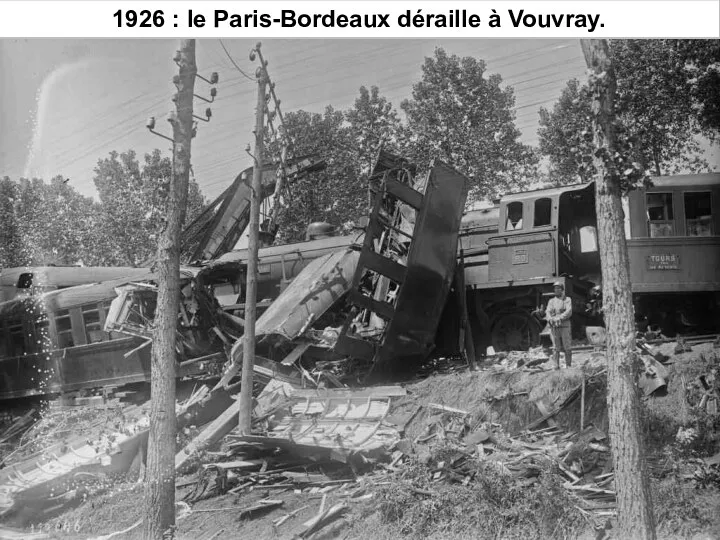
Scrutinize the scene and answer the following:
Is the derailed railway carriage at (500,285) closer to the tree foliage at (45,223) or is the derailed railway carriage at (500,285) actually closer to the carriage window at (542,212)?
the carriage window at (542,212)

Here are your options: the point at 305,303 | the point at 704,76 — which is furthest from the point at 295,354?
the point at 704,76

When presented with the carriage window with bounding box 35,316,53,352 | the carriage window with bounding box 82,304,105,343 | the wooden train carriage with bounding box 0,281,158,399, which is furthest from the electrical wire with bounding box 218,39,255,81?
the carriage window with bounding box 35,316,53,352

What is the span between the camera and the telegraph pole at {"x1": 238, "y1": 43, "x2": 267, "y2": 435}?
1102cm

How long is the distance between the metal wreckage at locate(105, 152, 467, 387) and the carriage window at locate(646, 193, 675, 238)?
370 centimetres

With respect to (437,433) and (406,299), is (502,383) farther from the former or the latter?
(406,299)

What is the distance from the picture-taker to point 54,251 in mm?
28062

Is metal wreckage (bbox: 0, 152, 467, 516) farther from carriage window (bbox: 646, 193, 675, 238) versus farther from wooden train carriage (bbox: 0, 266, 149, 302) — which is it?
wooden train carriage (bbox: 0, 266, 149, 302)

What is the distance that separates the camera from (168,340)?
8.47m

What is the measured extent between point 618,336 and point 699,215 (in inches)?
269

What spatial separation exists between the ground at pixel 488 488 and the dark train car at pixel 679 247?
176 centimetres

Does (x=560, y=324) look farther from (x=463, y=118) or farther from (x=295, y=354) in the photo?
(x=463, y=118)

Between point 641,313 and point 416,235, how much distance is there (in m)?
4.66

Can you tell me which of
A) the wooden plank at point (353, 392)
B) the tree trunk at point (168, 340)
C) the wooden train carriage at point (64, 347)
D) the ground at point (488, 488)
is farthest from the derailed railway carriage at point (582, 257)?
the wooden train carriage at point (64, 347)

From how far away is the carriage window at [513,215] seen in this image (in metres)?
13.7
